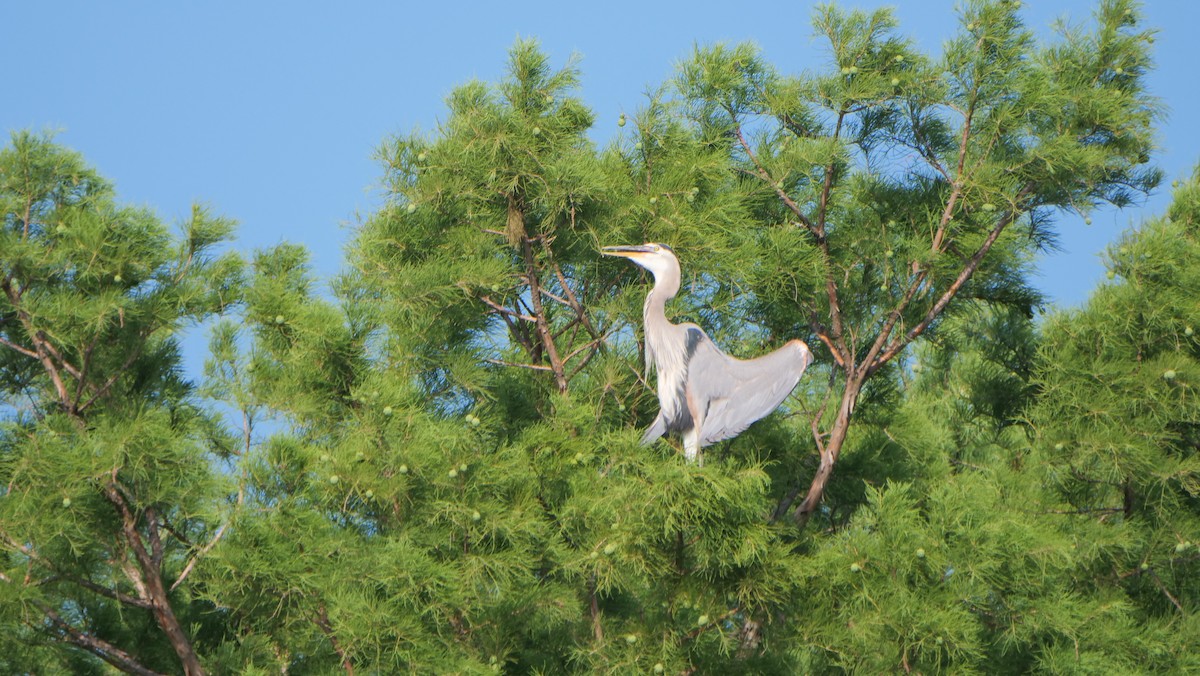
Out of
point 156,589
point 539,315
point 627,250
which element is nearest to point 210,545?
point 156,589

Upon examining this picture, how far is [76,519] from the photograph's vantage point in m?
6.72

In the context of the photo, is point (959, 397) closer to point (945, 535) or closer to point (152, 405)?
point (945, 535)

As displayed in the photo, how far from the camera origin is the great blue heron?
643 centimetres

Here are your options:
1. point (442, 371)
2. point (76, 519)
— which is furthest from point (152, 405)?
point (442, 371)

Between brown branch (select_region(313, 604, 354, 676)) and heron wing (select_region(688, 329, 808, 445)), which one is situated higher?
heron wing (select_region(688, 329, 808, 445))

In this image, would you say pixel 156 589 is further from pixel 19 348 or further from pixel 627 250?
pixel 627 250

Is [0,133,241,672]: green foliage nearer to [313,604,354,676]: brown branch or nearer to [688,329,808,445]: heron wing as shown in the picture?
[313,604,354,676]: brown branch

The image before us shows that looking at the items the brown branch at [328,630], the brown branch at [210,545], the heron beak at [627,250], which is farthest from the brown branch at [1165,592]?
the brown branch at [210,545]

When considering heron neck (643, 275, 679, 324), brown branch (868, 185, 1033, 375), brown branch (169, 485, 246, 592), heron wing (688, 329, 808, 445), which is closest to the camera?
heron wing (688, 329, 808, 445)

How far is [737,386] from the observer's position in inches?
255

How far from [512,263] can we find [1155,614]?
2.94 m

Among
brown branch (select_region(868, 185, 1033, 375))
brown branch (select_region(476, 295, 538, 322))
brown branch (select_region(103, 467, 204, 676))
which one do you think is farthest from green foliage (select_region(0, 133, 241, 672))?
brown branch (select_region(868, 185, 1033, 375))

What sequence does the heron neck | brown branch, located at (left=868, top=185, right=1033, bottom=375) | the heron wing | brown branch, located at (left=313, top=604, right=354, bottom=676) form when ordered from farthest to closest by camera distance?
brown branch, located at (left=868, top=185, right=1033, bottom=375)
brown branch, located at (left=313, top=604, right=354, bottom=676)
the heron neck
the heron wing

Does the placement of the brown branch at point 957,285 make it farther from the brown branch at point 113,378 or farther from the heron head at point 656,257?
the brown branch at point 113,378
